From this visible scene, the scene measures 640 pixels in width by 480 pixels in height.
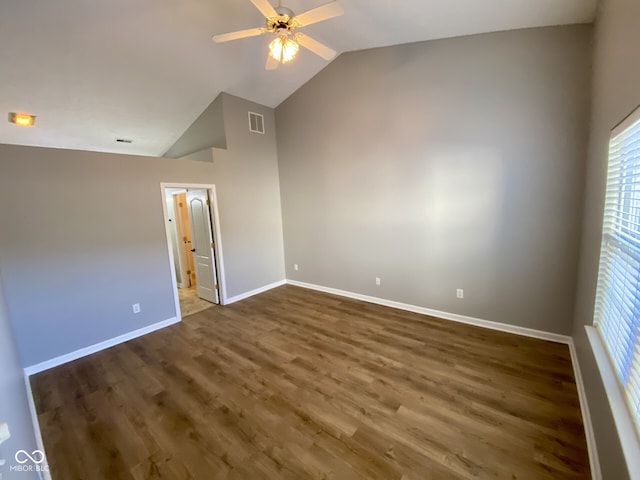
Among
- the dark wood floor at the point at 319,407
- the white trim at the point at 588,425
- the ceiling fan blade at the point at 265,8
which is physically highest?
the ceiling fan blade at the point at 265,8

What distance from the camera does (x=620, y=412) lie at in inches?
47.9

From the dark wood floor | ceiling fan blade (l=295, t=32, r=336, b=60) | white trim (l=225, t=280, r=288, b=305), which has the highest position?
ceiling fan blade (l=295, t=32, r=336, b=60)

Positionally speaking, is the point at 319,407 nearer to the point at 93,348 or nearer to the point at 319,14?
the point at 93,348

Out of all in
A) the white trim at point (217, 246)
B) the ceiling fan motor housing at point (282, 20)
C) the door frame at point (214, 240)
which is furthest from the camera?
the white trim at point (217, 246)

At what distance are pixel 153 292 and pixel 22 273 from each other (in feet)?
4.18

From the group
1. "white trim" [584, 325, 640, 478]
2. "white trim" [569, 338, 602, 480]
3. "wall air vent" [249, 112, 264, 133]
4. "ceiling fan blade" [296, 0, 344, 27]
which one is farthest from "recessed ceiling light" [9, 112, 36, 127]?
"white trim" [569, 338, 602, 480]

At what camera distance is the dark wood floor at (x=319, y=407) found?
1.69 meters

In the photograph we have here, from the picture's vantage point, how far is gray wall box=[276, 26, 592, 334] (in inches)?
108

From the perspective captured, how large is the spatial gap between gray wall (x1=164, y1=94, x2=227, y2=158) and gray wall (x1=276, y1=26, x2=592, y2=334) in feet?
4.23

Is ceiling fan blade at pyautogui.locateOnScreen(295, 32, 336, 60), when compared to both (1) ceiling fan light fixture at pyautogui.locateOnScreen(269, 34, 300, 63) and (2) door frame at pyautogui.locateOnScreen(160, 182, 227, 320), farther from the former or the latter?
(2) door frame at pyautogui.locateOnScreen(160, 182, 227, 320)

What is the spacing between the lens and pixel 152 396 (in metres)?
2.36

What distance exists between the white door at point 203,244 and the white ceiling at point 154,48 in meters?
1.41

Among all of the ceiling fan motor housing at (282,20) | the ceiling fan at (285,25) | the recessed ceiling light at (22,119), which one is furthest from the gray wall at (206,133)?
the ceiling fan motor housing at (282,20)

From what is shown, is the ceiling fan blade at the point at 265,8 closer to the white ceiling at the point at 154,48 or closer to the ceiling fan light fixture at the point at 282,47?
the ceiling fan light fixture at the point at 282,47
